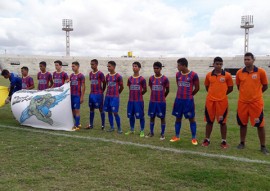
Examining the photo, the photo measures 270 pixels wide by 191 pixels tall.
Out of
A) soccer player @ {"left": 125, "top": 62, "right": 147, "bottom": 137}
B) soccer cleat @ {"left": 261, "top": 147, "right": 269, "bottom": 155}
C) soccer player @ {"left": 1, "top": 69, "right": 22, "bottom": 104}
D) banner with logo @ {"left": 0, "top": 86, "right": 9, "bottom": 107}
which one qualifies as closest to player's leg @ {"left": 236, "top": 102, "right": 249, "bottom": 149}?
soccer cleat @ {"left": 261, "top": 147, "right": 269, "bottom": 155}

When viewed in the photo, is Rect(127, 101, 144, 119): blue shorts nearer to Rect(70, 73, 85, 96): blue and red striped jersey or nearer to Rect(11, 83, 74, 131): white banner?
Rect(70, 73, 85, 96): blue and red striped jersey

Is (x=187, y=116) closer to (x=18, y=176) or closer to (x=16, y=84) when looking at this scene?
(x=18, y=176)

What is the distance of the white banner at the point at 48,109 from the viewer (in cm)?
753

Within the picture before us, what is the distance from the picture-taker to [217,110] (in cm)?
600

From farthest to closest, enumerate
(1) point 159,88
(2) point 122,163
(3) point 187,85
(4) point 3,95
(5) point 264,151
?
(4) point 3,95 → (1) point 159,88 → (3) point 187,85 → (5) point 264,151 → (2) point 122,163

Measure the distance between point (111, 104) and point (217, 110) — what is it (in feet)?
8.61

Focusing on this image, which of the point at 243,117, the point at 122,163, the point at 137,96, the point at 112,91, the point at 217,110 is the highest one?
the point at 112,91

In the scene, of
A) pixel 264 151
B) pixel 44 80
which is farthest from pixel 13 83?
pixel 264 151

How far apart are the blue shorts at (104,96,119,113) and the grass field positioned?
2.02 ft

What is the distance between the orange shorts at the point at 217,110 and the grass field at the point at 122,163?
0.59m

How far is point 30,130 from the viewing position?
749 cm

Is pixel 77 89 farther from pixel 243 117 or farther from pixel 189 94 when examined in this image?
pixel 243 117

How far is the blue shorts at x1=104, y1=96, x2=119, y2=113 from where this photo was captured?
7.36 m

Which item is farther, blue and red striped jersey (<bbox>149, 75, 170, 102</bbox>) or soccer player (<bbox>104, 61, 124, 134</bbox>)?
soccer player (<bbox>104, 61, 124, 134</bbox>)
